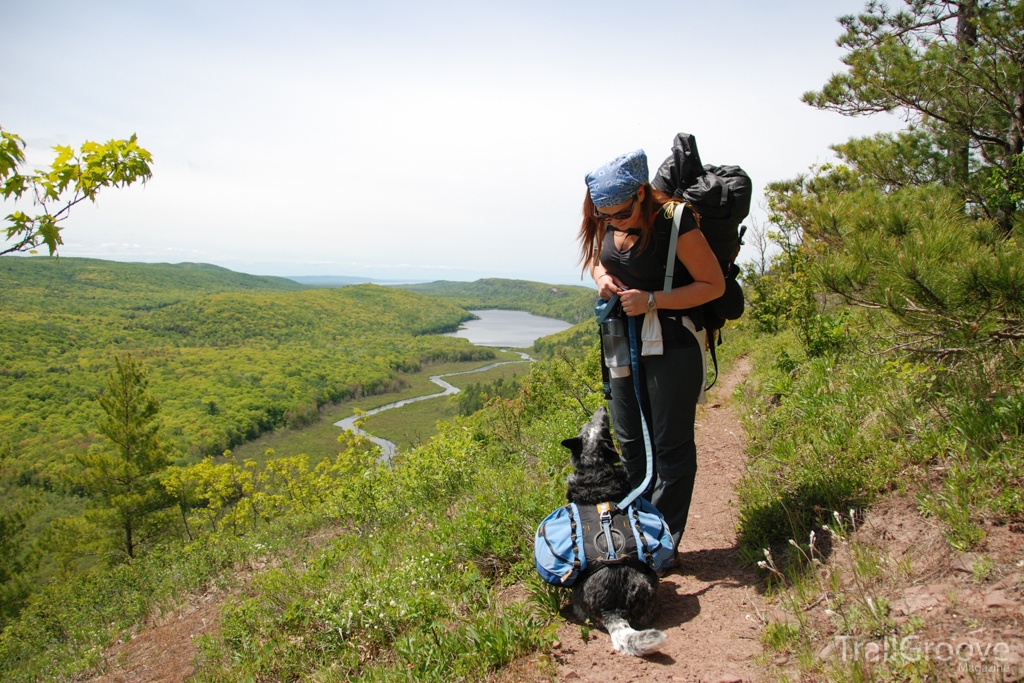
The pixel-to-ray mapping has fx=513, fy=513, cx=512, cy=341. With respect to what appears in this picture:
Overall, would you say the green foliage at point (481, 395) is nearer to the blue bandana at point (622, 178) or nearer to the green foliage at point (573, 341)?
the green foliage at point (573, 341)

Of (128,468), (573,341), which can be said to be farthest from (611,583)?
(573,341)

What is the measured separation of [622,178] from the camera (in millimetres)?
2203

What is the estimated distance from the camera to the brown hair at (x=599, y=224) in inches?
89.5

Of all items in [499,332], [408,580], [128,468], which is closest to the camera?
[408,580]

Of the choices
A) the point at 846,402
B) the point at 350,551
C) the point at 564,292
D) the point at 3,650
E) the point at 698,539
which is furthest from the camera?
the point at 564,292

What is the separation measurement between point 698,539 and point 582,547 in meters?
1.15

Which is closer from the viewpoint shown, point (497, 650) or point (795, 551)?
point (497, 650)

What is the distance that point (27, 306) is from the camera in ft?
411

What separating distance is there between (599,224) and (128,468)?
3016 cm

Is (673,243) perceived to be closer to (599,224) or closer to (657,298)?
(657,298)

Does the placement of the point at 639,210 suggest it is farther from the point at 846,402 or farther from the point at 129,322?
the point at 129,322

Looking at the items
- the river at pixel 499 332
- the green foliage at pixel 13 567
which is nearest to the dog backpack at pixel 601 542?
the green foliage at pixel 13 567

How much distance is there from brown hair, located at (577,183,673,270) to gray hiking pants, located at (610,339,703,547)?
56 cm

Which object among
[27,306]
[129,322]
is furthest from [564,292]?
[27,306]
